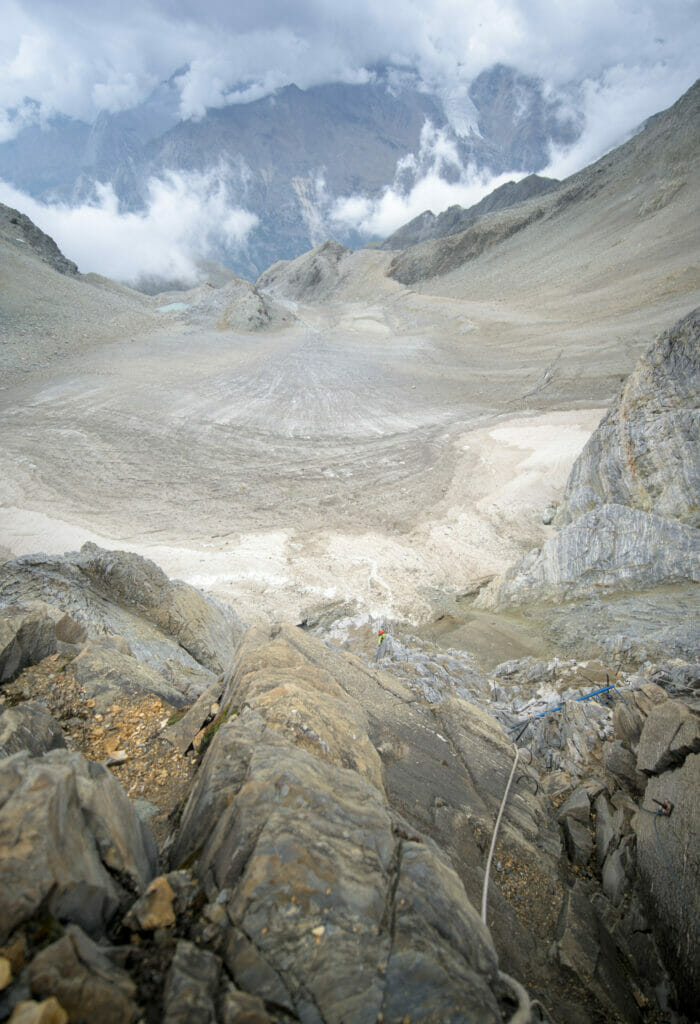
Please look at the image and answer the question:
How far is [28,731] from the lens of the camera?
2947 millimetres

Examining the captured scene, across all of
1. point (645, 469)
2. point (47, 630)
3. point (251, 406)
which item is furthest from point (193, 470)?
point (645, 469)

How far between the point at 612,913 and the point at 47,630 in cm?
A: 534

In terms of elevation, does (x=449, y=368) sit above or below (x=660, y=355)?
above

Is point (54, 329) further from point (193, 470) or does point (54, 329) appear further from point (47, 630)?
point (47, 630)

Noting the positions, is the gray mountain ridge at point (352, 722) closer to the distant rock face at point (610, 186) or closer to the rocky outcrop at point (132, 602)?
the rocky outcrop at point (132, 602)

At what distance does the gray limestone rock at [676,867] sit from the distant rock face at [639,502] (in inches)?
222

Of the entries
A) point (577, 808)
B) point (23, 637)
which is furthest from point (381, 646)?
point (23, 637)

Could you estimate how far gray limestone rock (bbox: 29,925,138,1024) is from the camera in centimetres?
150

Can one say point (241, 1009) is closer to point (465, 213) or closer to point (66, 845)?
point (66, 845)

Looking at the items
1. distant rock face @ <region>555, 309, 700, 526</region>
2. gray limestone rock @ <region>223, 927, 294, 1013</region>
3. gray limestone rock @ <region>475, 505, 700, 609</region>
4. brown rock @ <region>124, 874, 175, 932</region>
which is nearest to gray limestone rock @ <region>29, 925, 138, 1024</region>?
brown rock @ <region>124, 874, 175, 932</region>

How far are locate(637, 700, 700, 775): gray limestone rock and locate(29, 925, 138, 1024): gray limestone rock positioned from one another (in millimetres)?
4127

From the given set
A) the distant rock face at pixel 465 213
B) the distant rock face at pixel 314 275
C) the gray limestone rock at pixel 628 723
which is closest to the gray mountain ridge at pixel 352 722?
the gray limestone rock at pixel 628 723

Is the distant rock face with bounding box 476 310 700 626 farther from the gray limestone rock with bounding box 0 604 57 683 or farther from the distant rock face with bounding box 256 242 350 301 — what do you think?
the distant rock face with bounding box 256 242 350 301

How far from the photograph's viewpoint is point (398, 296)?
46.1 metres
